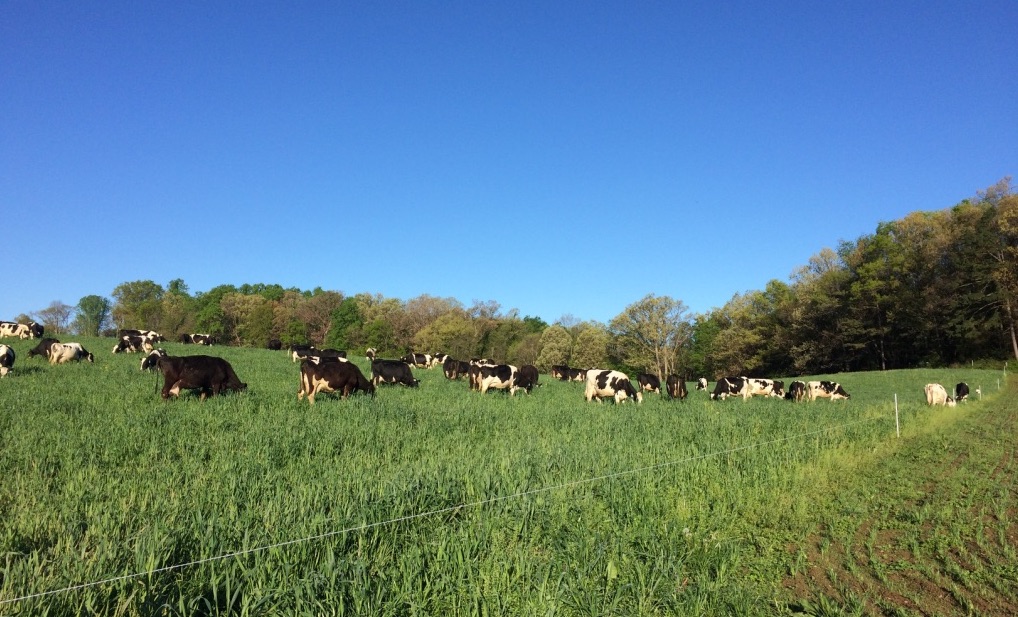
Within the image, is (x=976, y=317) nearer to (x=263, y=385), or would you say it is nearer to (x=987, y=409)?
(x=987, y=409)

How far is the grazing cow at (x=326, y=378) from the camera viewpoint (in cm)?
1590

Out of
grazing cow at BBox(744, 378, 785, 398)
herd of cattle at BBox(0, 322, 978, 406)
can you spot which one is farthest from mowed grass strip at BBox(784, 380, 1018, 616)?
grazing cow at BBox(744, 378, 785, 398)

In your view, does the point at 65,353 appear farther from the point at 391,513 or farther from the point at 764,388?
the point at 764,388

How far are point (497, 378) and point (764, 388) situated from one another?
49.4 feet

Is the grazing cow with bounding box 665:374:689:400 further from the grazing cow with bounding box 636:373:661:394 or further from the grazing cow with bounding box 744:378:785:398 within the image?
the grazing cow with bounding box 744:378:785:398

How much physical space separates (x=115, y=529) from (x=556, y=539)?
402 cm

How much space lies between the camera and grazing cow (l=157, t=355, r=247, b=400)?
47.1ft

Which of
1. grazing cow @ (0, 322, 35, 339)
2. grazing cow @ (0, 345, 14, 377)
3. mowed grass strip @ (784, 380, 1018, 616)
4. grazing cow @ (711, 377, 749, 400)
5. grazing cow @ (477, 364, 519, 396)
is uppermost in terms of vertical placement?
grazing cow @ (0, 322, 35, 339)

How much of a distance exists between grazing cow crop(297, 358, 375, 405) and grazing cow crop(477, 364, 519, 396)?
694cm

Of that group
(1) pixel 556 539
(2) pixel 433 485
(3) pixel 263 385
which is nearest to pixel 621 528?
(1) pixel 556 539

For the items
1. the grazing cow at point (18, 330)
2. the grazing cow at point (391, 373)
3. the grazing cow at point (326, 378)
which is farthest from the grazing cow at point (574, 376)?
the grazing cow at point (18, 330)

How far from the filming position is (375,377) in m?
23.7

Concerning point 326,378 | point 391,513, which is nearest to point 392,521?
point 391,513

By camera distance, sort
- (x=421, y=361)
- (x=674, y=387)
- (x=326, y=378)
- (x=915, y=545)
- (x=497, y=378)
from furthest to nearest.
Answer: (x=421, y=361) < (x=674, y=387) < (x=497, y=378) < (x=326, y=378) < (x=915, y=545)
